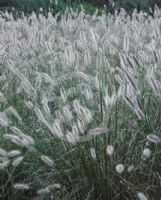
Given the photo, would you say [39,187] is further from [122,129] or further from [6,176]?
[122,129]

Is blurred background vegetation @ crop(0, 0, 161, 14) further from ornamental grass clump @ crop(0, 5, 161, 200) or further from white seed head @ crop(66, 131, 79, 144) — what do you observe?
white seed head @ crop(66, 131, 79, 144)

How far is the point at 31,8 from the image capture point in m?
9.86

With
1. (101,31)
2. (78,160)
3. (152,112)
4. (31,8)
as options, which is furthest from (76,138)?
(31,8)

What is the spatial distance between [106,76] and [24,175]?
2.75 ft

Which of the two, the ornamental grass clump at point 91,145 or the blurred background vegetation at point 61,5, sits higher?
the ornamental grass clump at point 91,145

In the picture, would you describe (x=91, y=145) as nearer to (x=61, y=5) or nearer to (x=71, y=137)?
(x=71, y=137)

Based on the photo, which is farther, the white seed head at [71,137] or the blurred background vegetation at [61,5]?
the blurred background vegetation at [61,5]

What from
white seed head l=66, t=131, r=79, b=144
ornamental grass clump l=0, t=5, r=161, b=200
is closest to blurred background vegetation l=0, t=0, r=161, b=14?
ornamental grass clump l=0, t=5, r=161, b=200

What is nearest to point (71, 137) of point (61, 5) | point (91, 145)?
point (91, 145)

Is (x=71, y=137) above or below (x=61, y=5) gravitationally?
above

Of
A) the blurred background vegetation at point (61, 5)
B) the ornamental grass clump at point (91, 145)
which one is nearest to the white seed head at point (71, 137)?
the ornamental grass clump at point (91, 145)

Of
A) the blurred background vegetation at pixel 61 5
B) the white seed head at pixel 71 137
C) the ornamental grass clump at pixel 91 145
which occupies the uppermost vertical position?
the white seed head at pixel 71 137

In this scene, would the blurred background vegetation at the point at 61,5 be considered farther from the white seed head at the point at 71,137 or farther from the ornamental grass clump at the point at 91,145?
the white seed head at the point at 71,137

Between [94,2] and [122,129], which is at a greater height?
[122,129]
